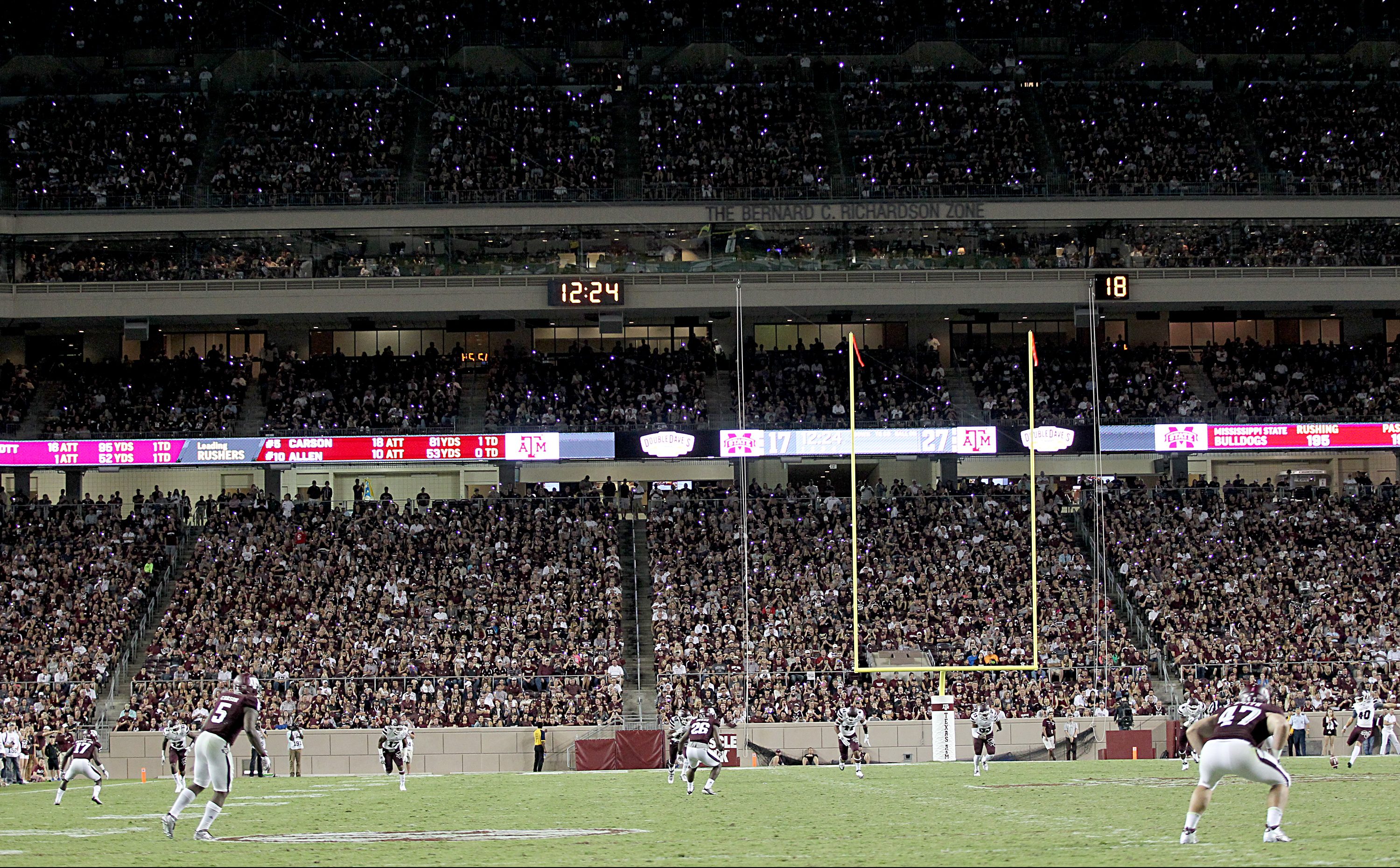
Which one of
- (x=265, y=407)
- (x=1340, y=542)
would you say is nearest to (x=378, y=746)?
(x=265, y=407)

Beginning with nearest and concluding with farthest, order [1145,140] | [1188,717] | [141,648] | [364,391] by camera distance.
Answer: [1188,717], [141,648], [364,391], [1145,140]

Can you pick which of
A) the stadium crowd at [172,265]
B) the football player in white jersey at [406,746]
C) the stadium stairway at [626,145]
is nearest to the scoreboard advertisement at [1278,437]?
the stadium stairway at [626,145]

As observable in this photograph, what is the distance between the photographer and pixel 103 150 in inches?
1911

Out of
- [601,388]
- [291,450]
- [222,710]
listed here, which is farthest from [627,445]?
[222,710]

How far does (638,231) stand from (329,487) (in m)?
12.0

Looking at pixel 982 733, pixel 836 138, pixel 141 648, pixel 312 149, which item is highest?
pixel 836 138

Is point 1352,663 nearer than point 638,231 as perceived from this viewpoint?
Yes

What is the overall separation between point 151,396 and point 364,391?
6.50 meters

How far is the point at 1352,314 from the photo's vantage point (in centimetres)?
5131

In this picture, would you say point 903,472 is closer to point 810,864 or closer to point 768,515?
point 768,515

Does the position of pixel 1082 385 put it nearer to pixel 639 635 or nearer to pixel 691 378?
pixel 691 378

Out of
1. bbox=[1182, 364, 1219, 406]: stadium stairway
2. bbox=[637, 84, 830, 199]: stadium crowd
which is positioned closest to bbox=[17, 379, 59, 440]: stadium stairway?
bbox=[637, 84, 830, 199]: stadium crowd

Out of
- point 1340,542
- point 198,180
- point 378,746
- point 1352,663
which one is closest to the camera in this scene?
point 378,746

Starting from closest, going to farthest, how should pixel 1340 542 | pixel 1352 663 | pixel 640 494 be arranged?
pixel 1352 663
pixel 1340 542
pixel 640 494
